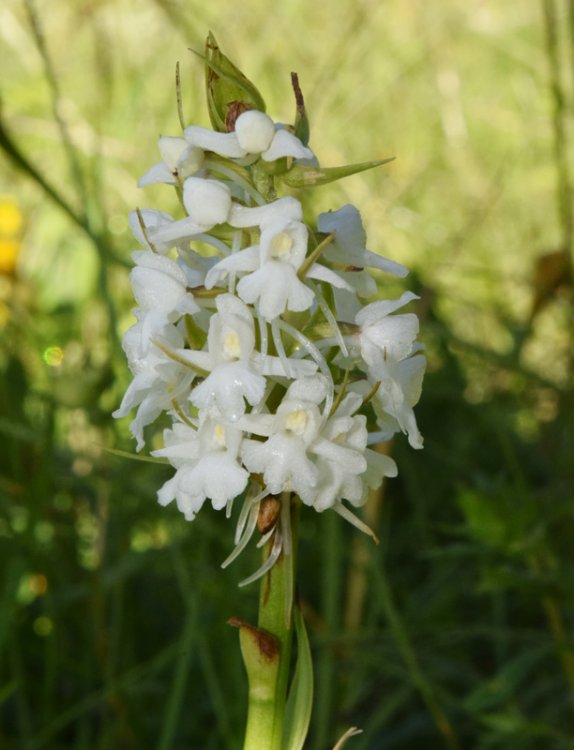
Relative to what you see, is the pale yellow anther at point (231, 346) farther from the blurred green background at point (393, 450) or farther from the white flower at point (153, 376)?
the blurred green background at point (393, 450)

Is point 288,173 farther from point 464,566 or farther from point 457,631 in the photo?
point 464,566


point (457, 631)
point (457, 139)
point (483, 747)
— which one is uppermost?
point (457, 139)

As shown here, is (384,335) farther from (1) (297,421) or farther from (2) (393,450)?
(2) (393,450)

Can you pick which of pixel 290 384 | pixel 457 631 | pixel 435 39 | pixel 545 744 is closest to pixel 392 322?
pixel 290 384

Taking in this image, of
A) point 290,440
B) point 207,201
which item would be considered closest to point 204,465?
point 290,440

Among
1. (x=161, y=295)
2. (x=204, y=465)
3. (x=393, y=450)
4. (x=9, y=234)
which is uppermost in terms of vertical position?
(x=9, y=234)

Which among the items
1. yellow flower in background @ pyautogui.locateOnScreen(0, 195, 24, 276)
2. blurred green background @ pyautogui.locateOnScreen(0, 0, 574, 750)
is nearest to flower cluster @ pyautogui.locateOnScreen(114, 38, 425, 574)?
blurred green background @ pyautogui.locateOnScreen(0, 0, 574, 750)
